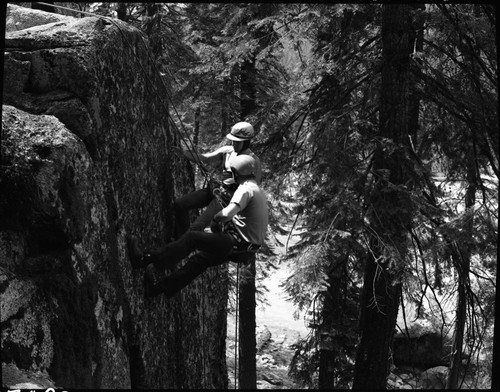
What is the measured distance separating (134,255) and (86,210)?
119cm

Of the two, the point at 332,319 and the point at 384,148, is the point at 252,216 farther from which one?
the point at 332,319

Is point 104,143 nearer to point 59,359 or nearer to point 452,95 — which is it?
point 59,359

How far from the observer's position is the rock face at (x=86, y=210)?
4.88m

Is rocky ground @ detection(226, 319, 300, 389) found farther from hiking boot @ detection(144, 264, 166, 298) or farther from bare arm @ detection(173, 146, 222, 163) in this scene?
hiking boot @ detection(144, 264, 166, 298)

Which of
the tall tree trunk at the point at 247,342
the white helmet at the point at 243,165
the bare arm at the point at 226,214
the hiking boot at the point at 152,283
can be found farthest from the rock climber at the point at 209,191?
the tall tree trunk at the point at 247,342

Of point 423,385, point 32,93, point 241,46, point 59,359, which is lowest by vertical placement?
point 423,385

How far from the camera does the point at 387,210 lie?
9.72 m

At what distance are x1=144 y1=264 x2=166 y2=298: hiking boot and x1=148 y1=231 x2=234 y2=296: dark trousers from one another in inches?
1.4

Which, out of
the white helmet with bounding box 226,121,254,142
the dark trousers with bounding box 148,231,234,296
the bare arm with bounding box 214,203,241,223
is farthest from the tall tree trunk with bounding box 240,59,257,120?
the bare arm with bounding box 214,203,241,223

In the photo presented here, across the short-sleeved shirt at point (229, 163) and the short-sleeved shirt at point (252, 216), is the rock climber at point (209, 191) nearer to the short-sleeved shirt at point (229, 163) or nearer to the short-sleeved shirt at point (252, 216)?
the short-sleeved shirt at point (229, 163)

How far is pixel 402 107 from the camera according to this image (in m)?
10.1

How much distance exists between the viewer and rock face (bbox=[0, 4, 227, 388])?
4.88 metres

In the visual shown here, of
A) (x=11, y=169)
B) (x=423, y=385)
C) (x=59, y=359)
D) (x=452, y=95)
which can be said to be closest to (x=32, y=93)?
(x=11, y=169)

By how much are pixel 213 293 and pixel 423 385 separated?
530 inches
